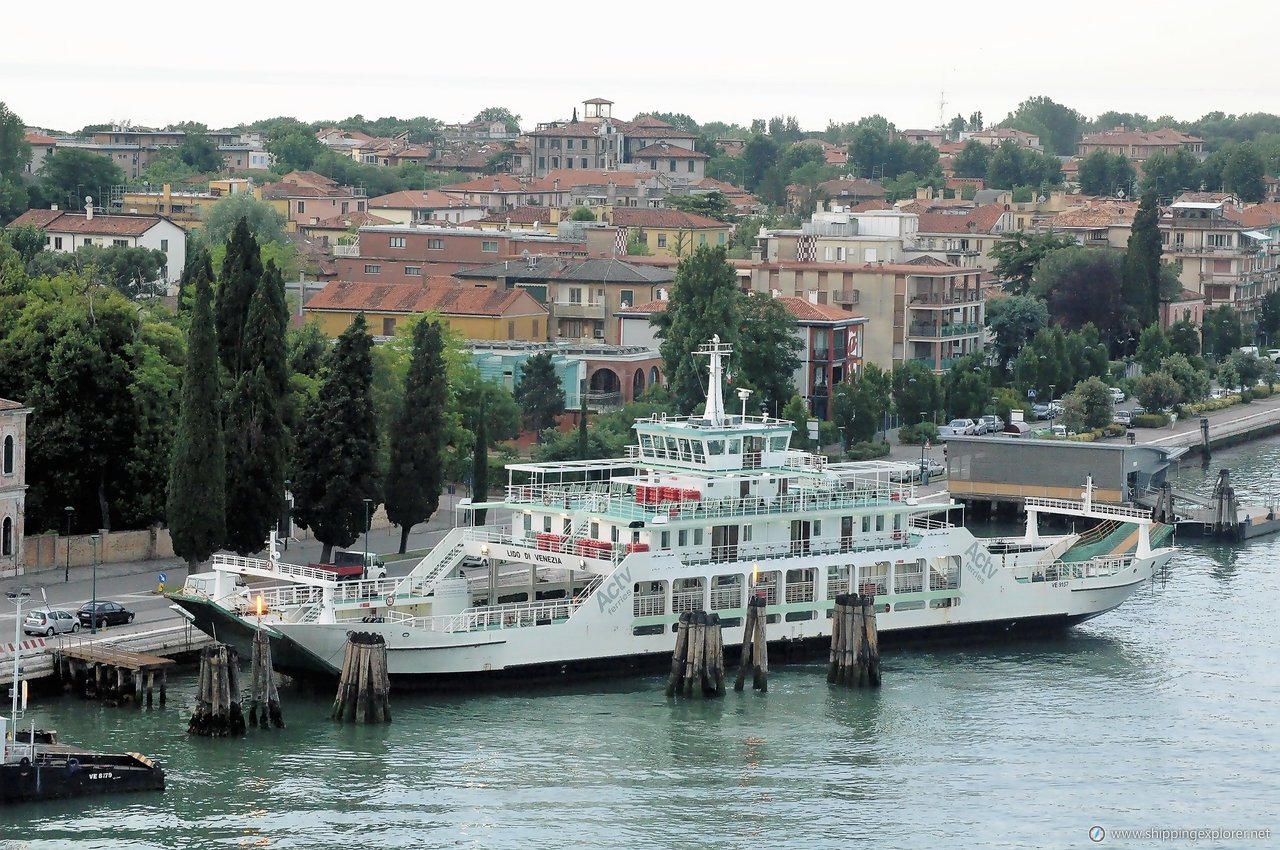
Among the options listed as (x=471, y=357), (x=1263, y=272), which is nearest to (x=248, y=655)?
(x=471, y=357)

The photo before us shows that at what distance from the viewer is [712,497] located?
63312 millimetres

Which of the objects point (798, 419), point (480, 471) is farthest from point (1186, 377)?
point (480, 471)

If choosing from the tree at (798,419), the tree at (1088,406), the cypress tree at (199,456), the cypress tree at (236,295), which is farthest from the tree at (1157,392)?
the cypress tree at (199,456)

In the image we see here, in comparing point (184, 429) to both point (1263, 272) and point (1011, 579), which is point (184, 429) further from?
point (1263, 272)

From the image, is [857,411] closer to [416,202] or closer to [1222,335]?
[1222,335]

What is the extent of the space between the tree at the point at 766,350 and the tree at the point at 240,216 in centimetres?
3998

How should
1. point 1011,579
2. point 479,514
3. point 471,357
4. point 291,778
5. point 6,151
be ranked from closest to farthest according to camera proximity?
point 291,778 → point 1011,579 → point 479,514 → point 471,357 → point 6,151

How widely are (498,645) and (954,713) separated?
1105cm

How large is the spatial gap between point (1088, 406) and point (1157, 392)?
360 inches

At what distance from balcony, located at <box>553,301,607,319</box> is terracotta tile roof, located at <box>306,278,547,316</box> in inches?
94.4

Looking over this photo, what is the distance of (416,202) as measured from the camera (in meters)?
180

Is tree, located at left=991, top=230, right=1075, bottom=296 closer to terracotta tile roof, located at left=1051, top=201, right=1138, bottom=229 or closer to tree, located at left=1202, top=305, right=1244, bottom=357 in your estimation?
tree, located at left=1202, top=305, right=1244, bottom=357

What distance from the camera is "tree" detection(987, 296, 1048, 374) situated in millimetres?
132000

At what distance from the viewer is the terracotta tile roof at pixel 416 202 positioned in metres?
179
